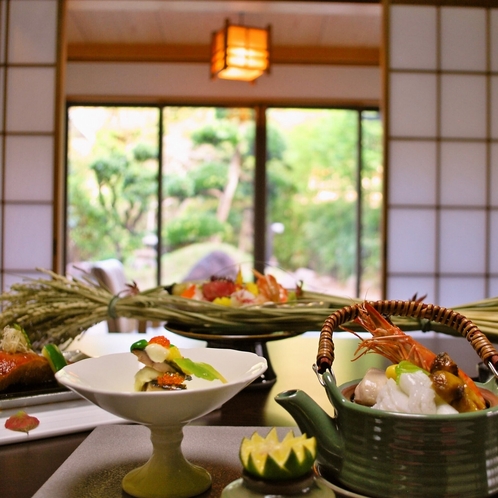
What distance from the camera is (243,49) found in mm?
3756

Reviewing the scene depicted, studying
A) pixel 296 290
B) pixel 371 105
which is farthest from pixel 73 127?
pixel 296 290

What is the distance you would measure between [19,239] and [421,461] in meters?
3.48

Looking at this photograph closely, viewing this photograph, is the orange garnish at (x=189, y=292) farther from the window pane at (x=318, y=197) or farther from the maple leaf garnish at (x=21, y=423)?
the window pane at (x=318, y=197)

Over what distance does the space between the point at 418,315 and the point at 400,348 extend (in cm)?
7

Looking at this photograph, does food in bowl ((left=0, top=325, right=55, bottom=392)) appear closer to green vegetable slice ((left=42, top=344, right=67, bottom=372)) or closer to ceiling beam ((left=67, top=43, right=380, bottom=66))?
green vegetable slice ((left=42, top=344, right=67, bottom=372))

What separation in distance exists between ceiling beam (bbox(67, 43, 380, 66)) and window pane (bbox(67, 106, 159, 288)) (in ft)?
2.00

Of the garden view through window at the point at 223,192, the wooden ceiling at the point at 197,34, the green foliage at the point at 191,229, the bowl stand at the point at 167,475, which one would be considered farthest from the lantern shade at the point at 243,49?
the bowl stand at the point at 167,475

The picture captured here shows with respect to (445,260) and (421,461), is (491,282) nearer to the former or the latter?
(445,260)

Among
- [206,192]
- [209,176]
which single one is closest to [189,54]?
[209,176]

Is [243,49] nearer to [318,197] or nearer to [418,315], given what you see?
[318,197]

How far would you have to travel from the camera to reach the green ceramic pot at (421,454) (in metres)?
0.53

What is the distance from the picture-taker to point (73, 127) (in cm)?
572

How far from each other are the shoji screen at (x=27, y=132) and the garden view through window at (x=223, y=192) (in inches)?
79.9

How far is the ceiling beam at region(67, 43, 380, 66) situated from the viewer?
5.13 meters
